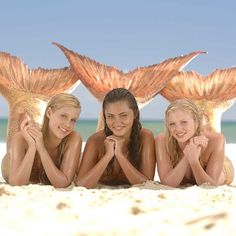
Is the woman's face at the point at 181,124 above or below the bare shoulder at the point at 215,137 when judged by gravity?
above

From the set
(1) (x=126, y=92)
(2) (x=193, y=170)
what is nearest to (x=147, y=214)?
(2) (x=193, y=170)

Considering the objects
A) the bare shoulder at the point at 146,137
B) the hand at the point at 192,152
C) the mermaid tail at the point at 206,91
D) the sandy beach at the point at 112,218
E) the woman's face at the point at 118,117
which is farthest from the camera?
the mermaid tail at the point at 206,91

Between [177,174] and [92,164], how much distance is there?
0.72m

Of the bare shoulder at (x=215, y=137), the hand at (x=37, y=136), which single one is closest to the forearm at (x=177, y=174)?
the bare shoulder at (x=215, y=137)

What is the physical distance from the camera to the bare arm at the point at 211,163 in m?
3.88

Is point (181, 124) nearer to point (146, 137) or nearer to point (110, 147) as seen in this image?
point (146, 137)

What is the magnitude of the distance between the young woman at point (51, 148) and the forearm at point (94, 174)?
0.37 ft

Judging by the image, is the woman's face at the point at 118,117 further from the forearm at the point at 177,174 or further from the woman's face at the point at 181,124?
the forearm at the point at 177,174

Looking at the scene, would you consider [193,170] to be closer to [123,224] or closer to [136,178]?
[136,178]

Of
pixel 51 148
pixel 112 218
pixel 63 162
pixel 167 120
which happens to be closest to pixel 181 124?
pixel 167 120

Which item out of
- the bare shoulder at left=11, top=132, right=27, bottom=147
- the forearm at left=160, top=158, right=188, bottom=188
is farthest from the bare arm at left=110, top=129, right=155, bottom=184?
the bare shoulder at left=11, top=132, right=27, bottom=147

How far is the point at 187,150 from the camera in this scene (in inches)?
153

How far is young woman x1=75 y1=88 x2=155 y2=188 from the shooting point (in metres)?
4.03

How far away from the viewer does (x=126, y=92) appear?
4207mm
